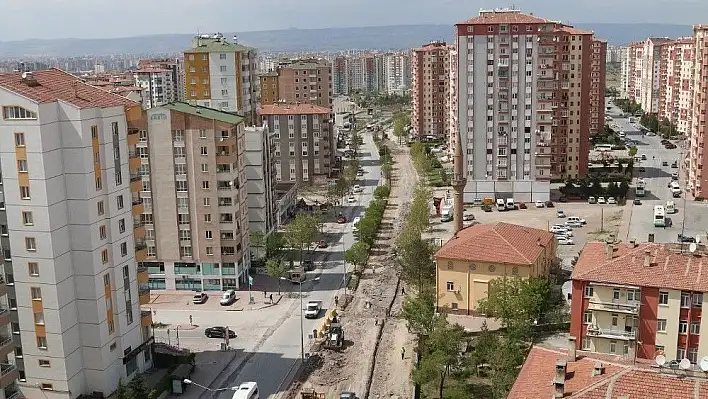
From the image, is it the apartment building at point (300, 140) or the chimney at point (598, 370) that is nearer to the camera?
the chimney at point (598, 370)

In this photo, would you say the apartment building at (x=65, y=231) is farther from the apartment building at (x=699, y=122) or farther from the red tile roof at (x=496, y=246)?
the apartment building at (x=699, y=122)

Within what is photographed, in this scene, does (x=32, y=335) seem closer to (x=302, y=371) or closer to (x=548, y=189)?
(x=302, y=371)

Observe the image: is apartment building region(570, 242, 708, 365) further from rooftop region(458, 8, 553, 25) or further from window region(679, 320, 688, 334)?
rooftop region(458, 8, 553, 25)

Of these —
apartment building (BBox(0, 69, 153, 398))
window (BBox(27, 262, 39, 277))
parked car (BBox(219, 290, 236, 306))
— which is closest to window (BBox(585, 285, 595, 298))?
apartment building (BBox(0, 69, 153, 398))

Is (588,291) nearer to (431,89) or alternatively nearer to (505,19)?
(505,19)

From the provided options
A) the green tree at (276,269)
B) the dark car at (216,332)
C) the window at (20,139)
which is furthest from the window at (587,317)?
the window at (20,139)
